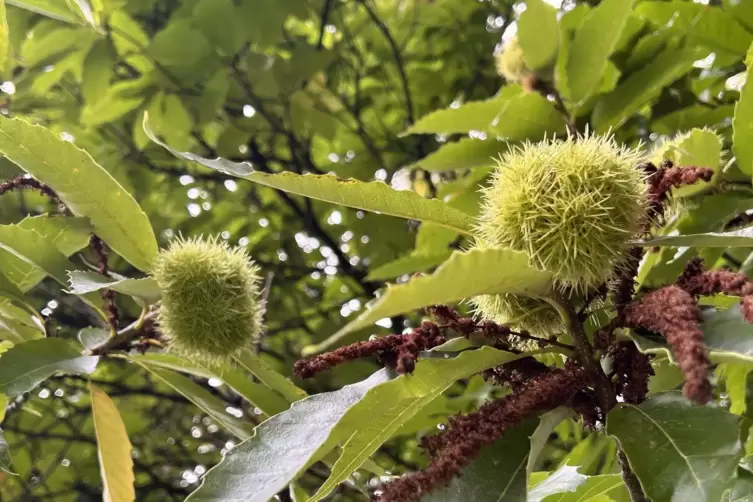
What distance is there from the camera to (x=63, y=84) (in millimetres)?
2492

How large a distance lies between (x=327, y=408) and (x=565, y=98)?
1.07m

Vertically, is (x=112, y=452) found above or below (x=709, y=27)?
below

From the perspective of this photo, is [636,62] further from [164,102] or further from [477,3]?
[164,102]

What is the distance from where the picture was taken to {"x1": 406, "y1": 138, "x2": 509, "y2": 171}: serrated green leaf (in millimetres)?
1543

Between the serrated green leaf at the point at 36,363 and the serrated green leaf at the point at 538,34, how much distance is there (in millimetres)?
1142

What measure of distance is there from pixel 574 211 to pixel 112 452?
1063 millimetres

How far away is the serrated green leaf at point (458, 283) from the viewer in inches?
21.8

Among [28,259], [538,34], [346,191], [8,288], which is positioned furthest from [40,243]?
[538,34]

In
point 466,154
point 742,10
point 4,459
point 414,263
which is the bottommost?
point 4,459

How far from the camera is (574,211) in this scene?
32.3 inches

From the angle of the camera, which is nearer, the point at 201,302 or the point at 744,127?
the point at 744,127

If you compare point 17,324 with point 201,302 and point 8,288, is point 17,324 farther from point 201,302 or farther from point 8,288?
point 201,302

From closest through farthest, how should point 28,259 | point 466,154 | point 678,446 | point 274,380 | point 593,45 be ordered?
point 678,446 → point 28,259 → point 274,380 → point 593,45 → point 466,154

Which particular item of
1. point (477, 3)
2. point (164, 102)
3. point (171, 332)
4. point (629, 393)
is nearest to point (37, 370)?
point (171, 332)
